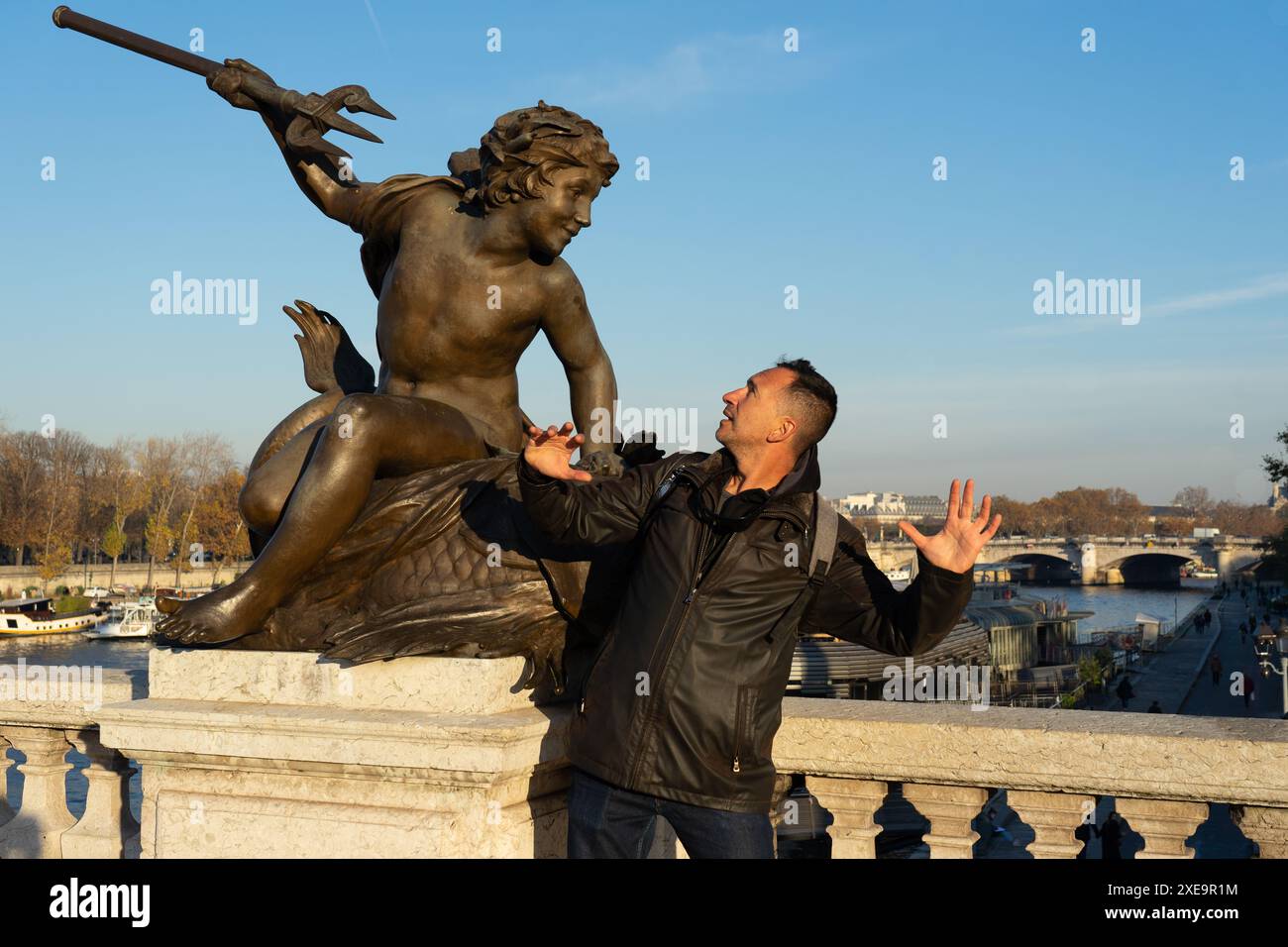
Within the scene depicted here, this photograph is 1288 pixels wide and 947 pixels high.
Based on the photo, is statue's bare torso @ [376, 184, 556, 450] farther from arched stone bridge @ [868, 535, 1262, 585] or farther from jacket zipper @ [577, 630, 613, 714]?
arched stone bridge @ [868, 535, 1262, 585]

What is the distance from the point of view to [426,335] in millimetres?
4191

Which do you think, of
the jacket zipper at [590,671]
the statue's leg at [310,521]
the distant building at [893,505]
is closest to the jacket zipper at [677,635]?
the jacket zipper at [590,671]

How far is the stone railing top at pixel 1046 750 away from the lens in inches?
131

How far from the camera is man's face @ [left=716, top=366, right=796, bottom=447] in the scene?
308cm

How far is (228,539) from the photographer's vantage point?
2185 inches

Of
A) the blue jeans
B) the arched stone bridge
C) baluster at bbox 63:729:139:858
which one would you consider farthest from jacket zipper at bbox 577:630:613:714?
the arched stone bridge

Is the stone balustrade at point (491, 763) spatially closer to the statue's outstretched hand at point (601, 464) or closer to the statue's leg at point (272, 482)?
the statue's leg at point (272, 482)

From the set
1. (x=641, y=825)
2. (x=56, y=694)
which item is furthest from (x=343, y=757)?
(x=56, y=694)

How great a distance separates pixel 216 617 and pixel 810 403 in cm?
190

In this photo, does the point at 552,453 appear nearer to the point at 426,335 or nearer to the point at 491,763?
the point at 491,763

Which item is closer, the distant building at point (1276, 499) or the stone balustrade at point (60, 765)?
the stone balustrade at point (60, 765)

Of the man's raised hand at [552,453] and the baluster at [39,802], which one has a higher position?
the man's raised hand at [552,453]

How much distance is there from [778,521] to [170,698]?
205 centimetres

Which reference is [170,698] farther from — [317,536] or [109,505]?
[109,505]
